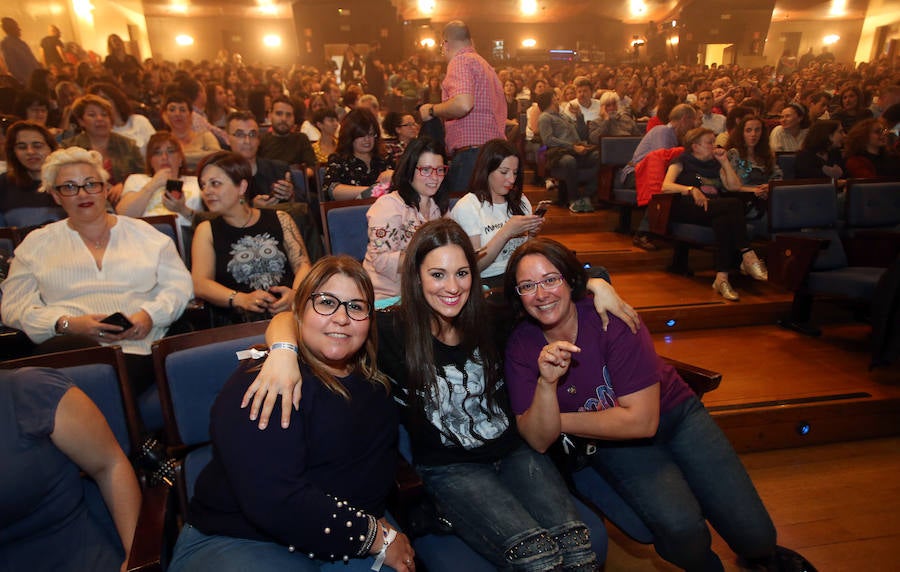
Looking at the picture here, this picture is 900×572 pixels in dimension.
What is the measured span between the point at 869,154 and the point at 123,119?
6.34 m

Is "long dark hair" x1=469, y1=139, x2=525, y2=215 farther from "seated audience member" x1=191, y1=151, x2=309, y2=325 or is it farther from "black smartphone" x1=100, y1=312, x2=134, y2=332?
"black smartphone" x1=100, y1=312, x2=134, y2=332

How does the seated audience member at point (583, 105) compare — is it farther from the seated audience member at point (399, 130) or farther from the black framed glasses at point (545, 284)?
the black framed glasses at point (545, 284)

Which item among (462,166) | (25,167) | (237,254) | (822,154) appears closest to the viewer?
(237,254)

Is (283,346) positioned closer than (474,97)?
Yes

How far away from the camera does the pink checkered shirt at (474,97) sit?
3.06 metres

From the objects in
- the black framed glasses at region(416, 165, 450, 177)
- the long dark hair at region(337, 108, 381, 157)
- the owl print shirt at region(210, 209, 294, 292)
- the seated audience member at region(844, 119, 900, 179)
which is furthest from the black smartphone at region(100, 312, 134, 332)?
the seated audience member at region(844, 119, 900, 179)

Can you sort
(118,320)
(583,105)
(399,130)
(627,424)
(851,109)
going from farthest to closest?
(851,109), (583,105), (399,130), (118,320), (627,424)

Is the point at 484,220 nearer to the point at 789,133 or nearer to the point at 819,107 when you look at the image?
the point at 789,133

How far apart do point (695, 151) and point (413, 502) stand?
3.64 meters

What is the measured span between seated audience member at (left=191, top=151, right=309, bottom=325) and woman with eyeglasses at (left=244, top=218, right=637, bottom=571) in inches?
35.2

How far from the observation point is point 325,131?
416 cm

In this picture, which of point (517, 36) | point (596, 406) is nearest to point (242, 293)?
point (596, 406)

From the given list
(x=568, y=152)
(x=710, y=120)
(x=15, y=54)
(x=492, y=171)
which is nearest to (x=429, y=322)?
(x=492, y=171)

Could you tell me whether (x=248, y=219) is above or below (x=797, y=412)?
above
